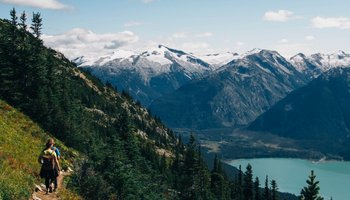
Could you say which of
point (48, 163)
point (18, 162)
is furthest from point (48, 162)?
point (18, 162)

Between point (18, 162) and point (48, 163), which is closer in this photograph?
point (48, 163)

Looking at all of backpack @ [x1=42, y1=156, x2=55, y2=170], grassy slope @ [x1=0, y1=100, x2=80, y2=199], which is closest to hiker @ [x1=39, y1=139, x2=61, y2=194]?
backpack @ [x1=42, y1=156, x2=55, y2=170]

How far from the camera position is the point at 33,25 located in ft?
468

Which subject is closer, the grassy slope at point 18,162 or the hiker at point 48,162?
the grassy slope at point 18,162

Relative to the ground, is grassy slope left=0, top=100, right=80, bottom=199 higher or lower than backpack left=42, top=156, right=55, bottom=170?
lower

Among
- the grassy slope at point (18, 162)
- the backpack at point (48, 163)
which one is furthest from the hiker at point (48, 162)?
Result: the grassy slope at point (18, 162)

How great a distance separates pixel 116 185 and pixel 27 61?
39371 mm

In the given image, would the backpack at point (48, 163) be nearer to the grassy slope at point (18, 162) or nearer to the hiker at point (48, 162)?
the hiker at point (48, 162)

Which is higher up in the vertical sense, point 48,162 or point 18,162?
point 48,162

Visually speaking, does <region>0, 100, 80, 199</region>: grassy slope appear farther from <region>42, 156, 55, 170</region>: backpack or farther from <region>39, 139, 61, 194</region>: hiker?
<region>42, 156, 55, 170</region>: backpack

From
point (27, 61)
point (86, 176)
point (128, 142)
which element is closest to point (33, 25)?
point (27, 61)

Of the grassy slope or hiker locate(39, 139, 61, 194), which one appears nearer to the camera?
the grassy slope

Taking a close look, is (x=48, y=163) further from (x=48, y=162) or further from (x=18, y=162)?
(x=18, y=162)

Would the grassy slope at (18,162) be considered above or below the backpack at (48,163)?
below
